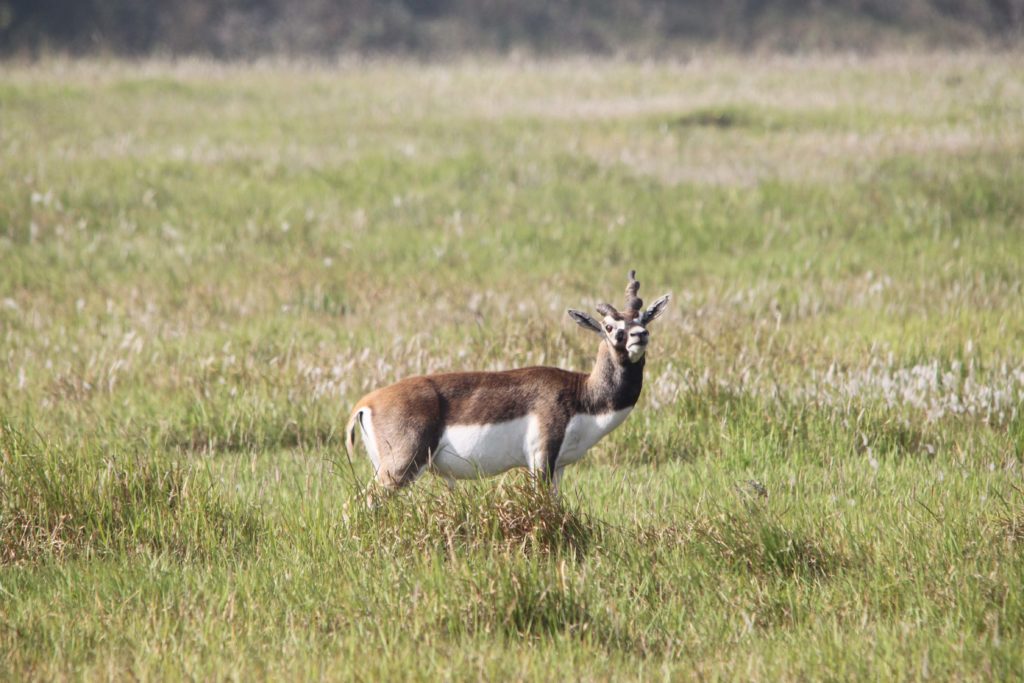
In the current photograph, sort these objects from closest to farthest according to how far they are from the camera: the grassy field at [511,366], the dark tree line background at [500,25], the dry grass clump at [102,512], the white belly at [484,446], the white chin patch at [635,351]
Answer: the grassy field at [511,366]
the white chin patch at [635,351]
the white belly at [484,446]
the dry grass clump at [102,512]
the dark tree line background at [500,25]

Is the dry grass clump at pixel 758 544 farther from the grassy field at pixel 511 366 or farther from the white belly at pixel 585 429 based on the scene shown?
the white belly at pixel 585 429

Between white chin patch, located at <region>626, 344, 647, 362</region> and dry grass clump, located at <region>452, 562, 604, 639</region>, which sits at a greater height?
white chin patch, located at <region>626, 344, 647, 362</region>

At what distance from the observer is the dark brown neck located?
16.8 feet

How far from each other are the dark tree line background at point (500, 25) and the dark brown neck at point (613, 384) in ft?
119

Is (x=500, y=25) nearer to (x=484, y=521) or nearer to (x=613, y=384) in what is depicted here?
(x=613, y=384)

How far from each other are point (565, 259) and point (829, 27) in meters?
34.5

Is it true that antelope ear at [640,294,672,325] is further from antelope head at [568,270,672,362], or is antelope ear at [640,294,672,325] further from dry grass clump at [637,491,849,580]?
dry grass clump at [637,491,849,580]

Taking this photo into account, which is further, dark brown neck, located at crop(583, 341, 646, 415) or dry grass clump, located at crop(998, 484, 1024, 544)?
dark brown neck, located at crop(583, 341, 646, 415)

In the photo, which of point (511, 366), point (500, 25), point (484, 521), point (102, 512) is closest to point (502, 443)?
point (484, 521)

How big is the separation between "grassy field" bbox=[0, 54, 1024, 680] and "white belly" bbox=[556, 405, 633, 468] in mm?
327

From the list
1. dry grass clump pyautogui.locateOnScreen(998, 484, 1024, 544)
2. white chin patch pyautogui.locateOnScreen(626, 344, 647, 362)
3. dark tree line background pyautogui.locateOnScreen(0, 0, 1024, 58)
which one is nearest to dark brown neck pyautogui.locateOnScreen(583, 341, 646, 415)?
white chin patch pyautogui.locateOnScreen(626, 344, 647, 362)

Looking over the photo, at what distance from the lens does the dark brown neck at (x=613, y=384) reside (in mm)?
5109

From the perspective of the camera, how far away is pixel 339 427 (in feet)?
23.5

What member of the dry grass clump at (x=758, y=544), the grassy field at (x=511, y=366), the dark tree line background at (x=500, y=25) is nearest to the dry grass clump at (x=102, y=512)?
the grassy field at (x=511, y=366)
